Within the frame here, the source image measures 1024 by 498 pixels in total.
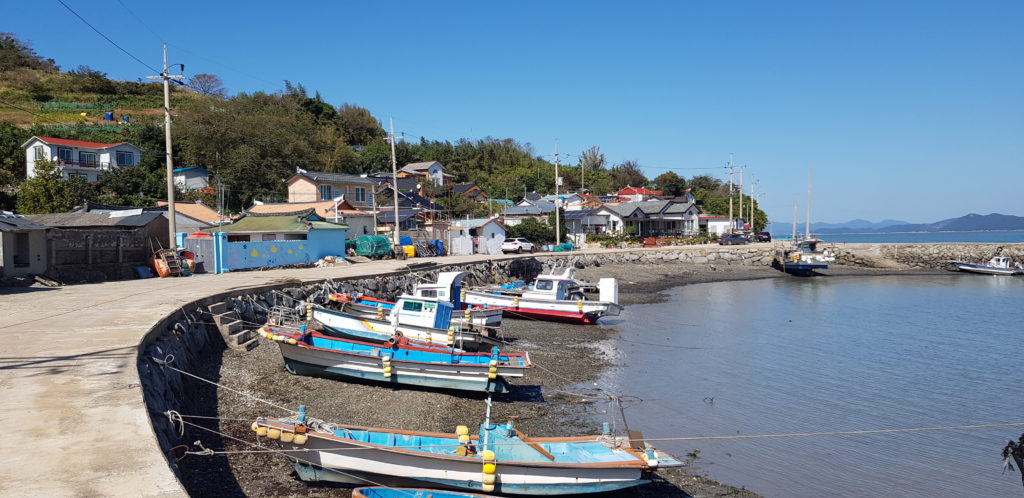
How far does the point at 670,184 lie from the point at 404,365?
93.9m

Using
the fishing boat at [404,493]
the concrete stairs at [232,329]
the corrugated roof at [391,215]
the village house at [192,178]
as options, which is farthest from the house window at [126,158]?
the fishing boat at [404,493]

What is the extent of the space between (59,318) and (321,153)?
211 feet

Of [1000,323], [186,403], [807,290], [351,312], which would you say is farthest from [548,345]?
[807,290]

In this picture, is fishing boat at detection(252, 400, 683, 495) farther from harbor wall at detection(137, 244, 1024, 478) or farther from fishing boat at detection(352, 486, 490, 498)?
harbor wall at detection(137, 244, 1024, 478)

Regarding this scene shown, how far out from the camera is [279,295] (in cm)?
2395

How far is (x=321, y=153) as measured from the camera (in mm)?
77188

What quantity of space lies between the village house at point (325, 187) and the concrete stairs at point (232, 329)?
3346 centimetres

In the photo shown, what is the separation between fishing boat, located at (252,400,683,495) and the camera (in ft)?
33.1

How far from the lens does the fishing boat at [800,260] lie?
5656 centimetres

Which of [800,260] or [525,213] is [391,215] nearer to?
[525,213]

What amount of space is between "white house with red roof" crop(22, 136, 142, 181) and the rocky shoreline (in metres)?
45.1

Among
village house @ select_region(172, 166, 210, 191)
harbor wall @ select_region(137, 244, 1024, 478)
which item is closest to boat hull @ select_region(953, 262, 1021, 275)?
harbor wall @ select_region(137, 244, 1024, 478)

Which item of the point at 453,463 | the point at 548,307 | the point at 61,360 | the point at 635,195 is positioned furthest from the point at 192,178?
the point at 635,195

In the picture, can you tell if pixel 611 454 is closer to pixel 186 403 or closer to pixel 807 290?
pixel 186 403
